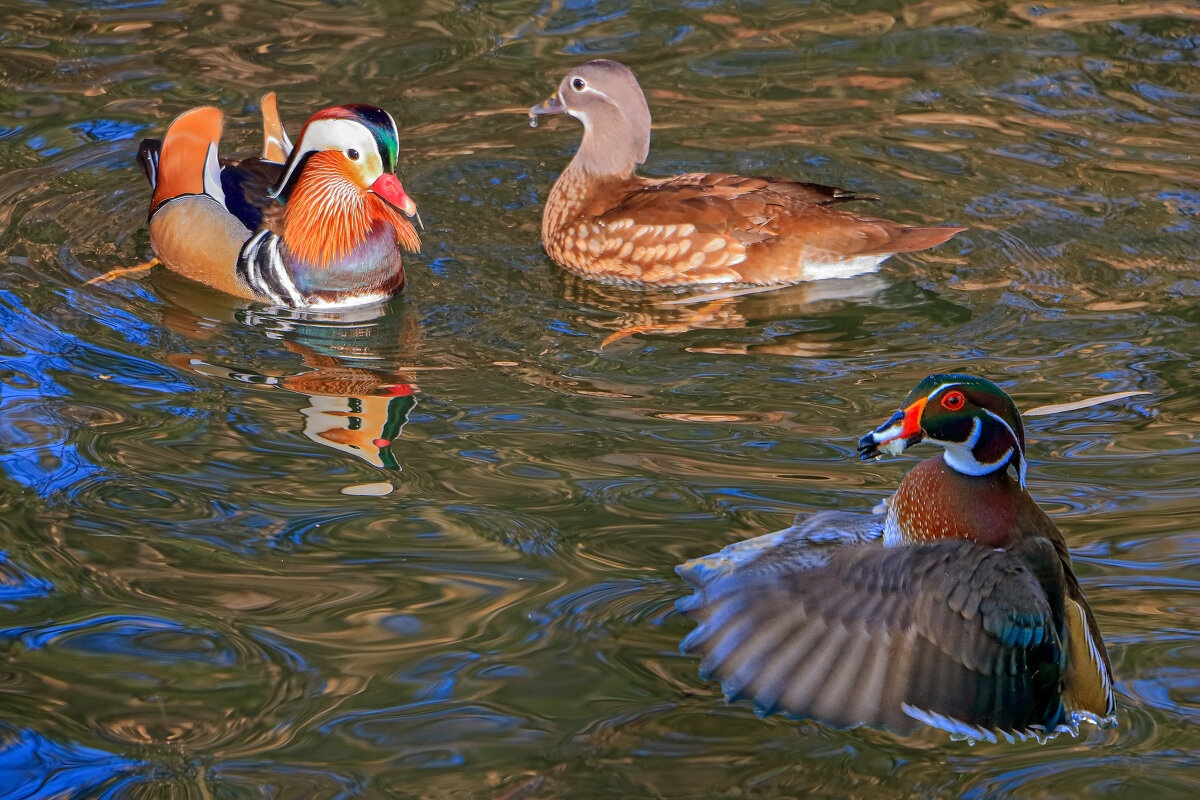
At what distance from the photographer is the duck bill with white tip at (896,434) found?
3947 mm

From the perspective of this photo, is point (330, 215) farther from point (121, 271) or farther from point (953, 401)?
point (953, 401)

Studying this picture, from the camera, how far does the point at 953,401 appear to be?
3.90 meters

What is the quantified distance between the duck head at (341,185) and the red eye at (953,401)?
2909 millimetres

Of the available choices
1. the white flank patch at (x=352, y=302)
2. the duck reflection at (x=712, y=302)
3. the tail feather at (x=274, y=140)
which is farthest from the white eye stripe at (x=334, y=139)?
the duck reflection at (x=712, y=302)

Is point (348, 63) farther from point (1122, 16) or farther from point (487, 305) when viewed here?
point (1122, 16)

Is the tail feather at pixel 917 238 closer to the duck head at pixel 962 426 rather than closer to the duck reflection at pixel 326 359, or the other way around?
the duck reflection at pixel 326 359

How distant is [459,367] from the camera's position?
5.57 m

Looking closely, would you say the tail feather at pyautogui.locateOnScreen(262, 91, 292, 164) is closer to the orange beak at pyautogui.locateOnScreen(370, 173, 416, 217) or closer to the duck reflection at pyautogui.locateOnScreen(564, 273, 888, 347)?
the orange beak at pyautogui.locateOnScreen(370, 173, 416, 217)

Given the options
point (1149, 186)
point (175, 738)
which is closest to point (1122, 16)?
point (1149, 186)

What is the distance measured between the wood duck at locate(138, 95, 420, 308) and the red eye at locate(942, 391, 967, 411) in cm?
299

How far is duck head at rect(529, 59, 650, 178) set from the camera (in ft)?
22.7

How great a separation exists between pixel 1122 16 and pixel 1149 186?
237cm

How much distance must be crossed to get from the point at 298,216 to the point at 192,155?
0.56 meters

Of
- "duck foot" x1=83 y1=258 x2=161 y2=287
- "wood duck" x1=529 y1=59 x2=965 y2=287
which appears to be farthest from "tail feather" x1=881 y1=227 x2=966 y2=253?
"duck foot" x1=83 y1=258 x2=161 y2=287
